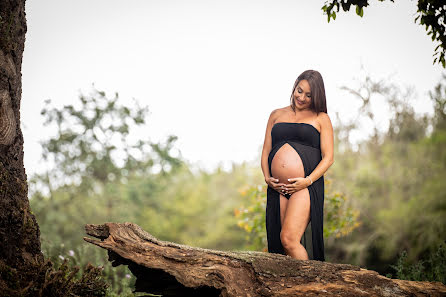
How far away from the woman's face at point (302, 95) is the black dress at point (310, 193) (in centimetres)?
21

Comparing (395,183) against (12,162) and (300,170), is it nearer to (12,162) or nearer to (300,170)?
(300,170)

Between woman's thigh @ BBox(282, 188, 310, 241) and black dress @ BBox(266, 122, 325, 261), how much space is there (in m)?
0.07

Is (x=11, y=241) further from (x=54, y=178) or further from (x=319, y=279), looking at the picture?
(x=54, y=178)

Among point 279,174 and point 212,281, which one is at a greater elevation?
point 279,174

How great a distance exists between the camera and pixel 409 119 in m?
10.0

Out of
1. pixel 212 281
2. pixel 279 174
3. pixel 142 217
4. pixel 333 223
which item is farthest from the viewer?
pixel 142 217

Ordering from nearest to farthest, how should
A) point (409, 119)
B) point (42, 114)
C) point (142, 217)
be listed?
point (409, 119), point (42, 114), point (142, 217)

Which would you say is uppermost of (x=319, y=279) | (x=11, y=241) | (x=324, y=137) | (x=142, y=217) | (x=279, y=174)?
(x=324, y=137)

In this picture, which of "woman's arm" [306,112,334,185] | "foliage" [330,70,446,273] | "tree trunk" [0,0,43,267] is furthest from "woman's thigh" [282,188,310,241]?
"foliage" [330,70,446,273]

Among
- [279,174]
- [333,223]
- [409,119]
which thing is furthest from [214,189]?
[279,174]

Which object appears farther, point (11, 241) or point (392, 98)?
point (392, 98)

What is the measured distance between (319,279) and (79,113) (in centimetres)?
956

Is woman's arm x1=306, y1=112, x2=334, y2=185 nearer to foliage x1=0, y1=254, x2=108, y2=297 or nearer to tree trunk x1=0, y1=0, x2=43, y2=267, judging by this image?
foliage x1=0, y1=254, x2=108, y2=297

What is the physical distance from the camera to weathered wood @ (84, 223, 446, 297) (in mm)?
2742
